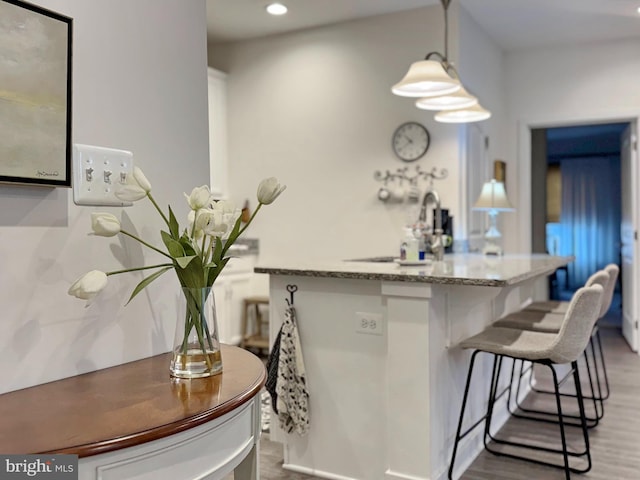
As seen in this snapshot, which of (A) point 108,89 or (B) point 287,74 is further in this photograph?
(B) point 287,74

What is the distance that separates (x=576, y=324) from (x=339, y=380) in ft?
3.39

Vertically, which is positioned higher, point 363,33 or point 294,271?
point 363,33

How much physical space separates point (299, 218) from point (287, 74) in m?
1.27

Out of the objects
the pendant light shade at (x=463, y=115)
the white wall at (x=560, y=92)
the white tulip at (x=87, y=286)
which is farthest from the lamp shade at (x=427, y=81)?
the white wall at (x=560, y=92)

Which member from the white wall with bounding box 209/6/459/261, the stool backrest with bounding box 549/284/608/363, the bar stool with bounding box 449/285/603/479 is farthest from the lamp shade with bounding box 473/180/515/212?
the stool backrest with bounding box 549/284/608/363

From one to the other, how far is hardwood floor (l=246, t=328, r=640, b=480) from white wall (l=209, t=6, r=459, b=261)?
5.60 ft

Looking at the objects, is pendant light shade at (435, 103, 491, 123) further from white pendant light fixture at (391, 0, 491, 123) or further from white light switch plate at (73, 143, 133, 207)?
white light switch plate at (73, 143, 133, 207)

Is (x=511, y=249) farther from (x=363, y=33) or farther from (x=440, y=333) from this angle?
(x=440, y=333)

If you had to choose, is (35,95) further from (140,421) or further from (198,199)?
(140,421)

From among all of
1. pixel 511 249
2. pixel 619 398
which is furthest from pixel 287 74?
pixel 619 398

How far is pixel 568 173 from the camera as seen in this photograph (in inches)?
376

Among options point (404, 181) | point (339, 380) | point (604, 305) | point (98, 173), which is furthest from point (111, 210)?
point (404, 181)

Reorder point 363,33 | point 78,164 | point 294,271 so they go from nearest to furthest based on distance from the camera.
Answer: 1. point 78,164
2. point 294,271
3. point 363,33

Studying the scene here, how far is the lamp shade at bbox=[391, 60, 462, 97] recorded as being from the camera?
2.89m
